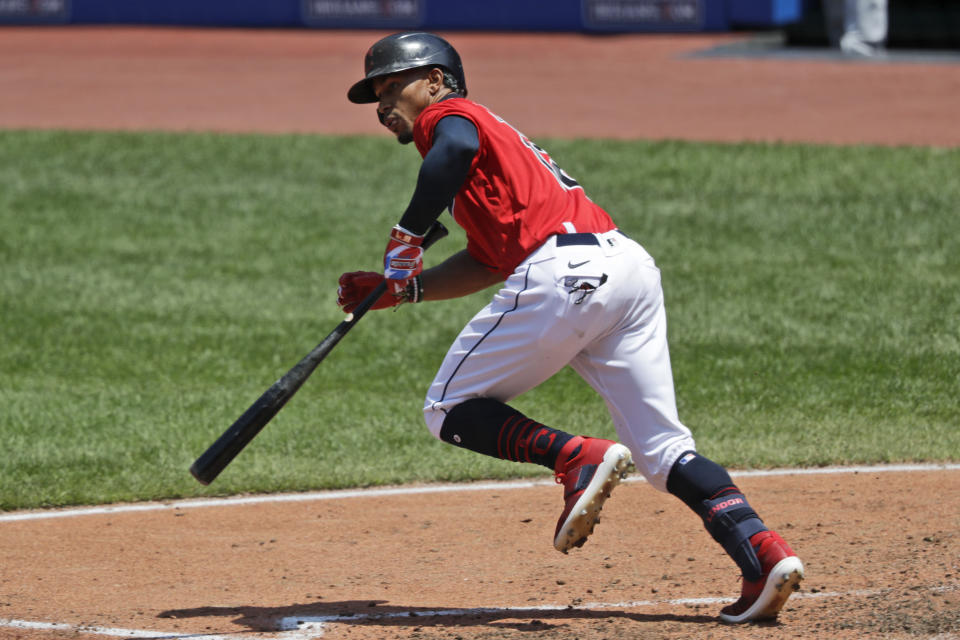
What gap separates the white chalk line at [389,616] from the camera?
4730 mm

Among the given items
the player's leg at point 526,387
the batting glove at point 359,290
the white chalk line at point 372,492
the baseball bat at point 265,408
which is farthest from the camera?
the white chalk line at point 372,492

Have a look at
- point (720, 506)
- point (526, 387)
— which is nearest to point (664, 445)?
point (720, 506)

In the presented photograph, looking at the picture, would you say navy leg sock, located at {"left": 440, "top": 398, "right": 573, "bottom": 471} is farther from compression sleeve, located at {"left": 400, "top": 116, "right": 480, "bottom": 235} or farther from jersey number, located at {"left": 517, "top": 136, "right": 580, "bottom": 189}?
jersey number, located at {"left": 517, "top": 136, "right": 580, "bottom": 189}

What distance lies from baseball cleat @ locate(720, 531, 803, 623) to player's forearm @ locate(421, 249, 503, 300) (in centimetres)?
135

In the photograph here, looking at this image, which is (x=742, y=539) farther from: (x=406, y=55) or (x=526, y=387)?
(x=406, y=55)

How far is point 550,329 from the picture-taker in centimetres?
448

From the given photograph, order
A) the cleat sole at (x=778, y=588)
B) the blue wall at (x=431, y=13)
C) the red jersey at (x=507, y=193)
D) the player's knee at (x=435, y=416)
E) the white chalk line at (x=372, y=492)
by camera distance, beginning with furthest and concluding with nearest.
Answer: the blue wall at (x=431, y=13), the white chalk line at (x=372, y=492), the player's knee at (x=435, y=416), the red jersey at (x=507, y=193), the cleat sole at (x=778, y=588)

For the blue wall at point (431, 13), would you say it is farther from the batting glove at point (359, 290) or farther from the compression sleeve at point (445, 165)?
the compression sleeve at point (445, 165)

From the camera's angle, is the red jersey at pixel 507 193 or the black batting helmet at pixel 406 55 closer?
the red jersey at pixel 507 193

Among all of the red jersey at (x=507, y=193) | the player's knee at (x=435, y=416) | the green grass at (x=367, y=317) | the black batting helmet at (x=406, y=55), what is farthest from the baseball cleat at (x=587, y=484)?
the green grass at (x=367, y=317)

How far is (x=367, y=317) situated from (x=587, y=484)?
20.3 ft

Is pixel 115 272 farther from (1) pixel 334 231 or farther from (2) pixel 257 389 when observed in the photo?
(2) pixel 257 389

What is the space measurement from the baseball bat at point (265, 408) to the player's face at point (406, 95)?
370mm

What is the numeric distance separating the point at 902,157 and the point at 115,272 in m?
8.00
